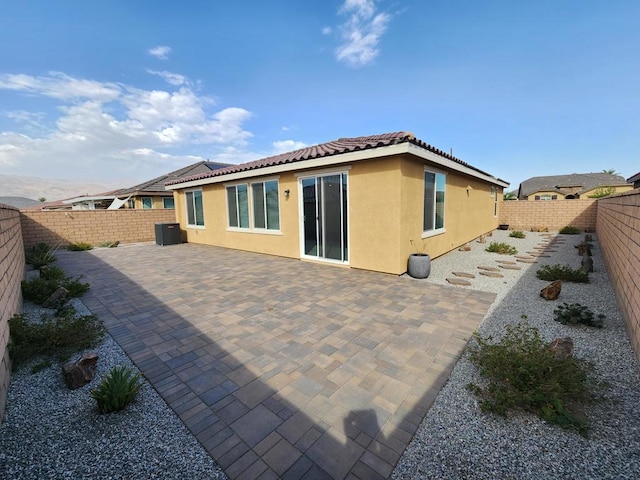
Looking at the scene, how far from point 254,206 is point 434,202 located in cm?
609

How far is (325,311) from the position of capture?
443cm

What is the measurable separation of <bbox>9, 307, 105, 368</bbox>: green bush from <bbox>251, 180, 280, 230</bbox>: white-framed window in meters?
6.05

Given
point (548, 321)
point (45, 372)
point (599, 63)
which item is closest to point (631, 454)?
point (548, 321)

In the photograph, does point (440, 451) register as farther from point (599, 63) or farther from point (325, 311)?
point (599, 63)

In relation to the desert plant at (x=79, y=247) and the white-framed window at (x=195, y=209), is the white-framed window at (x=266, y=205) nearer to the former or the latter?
the white-framed window at (x=195, y=209)

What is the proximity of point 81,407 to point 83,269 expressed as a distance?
746 centimetres

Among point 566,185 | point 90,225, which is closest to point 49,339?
point 90,225

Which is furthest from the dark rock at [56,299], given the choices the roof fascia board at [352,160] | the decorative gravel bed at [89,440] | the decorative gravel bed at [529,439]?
the decorative gravel bed at [529,439]

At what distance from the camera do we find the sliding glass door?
23.9ft

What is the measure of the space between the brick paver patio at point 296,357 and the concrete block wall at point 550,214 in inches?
604

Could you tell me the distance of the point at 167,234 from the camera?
1268 centimetres

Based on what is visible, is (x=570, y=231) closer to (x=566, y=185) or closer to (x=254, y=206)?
(x=254, y=206)

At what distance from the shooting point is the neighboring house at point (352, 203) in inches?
251

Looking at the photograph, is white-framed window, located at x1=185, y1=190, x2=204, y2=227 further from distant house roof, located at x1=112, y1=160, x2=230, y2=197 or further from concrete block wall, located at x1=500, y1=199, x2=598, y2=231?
concrete block wall, located at x1=500, y1=199, x2=598, y2=231
